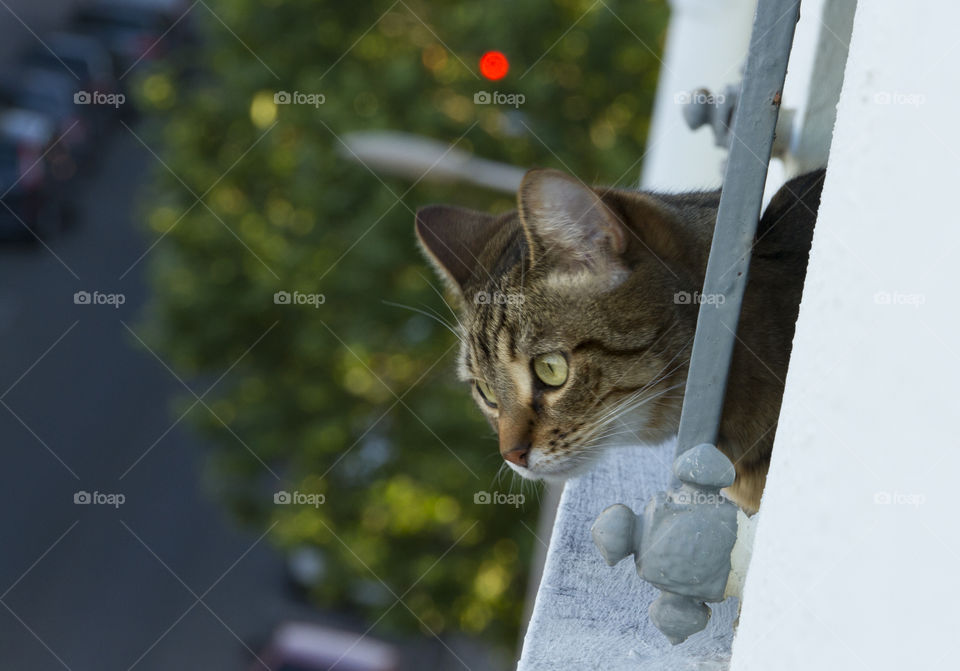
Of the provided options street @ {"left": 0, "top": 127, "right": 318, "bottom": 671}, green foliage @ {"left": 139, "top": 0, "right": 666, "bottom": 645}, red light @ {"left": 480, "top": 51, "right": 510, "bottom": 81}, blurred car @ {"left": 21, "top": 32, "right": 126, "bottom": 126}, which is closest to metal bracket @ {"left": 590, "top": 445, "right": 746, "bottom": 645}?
green foliage @ {"left": 139, "top": 0, "right": 666, "bottom": 645}

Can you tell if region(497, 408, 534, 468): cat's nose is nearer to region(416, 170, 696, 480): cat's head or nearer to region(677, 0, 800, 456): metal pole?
region(416, 170, 696, 480): cat's head

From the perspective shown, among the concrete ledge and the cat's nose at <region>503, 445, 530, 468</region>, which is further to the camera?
the cat's nose at <region>503, 445, 530, 468</region>

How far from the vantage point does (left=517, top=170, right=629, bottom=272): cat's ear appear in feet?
4.93

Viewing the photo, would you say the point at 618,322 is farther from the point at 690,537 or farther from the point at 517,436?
the point at 690,537

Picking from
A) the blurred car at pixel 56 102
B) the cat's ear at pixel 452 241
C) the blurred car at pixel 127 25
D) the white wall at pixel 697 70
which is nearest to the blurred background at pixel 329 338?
the white wall at pixel 697 70

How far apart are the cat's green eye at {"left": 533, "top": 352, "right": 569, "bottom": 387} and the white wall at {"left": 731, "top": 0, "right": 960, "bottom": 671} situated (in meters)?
0.91

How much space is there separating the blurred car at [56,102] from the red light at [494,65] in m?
10.4

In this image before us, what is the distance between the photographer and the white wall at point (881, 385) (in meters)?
0.69

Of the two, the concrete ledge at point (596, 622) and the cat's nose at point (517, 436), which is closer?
the concrete ledge at point (596, 622)

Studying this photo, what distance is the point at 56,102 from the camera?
1512cm

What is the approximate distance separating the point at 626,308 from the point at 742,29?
6.94 feet

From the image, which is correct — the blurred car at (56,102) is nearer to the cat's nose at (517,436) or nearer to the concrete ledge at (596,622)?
the cat's nose at (517,436)

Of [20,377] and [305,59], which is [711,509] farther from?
[20,377]

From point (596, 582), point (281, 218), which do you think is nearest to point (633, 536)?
point (596, 582)
